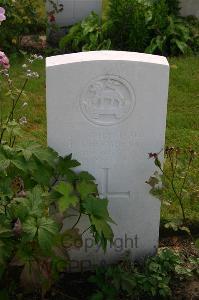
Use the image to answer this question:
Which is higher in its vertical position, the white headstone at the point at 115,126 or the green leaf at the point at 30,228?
the white headstone at the point at 115,126

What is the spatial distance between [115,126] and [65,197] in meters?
0.52

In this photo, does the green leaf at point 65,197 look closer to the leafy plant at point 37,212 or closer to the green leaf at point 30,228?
the leafy plant at point 37,212

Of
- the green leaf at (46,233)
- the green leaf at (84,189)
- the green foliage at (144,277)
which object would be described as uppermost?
the green leaf at (84,189)

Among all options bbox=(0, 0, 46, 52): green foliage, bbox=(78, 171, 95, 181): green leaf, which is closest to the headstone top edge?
bbox=(78, 171, 95, 181): green leaf

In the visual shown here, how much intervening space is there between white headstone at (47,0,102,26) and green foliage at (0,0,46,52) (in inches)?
11.2

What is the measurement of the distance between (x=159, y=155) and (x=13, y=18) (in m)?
4.33

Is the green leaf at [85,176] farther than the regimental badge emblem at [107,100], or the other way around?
the green leaf at [85,176]

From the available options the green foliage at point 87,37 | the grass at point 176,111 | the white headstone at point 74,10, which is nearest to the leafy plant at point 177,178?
the grass at point 176,111

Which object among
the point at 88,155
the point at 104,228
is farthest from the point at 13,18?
the point at 104,228

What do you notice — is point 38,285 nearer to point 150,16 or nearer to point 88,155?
point 88,155

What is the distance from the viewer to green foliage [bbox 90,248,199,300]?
134 inches

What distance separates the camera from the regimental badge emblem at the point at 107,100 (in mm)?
3342

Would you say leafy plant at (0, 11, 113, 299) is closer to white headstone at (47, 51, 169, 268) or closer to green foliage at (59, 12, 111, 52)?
white headstone at (47, 51, 169, 268)

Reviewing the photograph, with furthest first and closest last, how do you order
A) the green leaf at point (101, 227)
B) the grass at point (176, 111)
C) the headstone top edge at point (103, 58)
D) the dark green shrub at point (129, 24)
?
the dark green shrub at point (129, 24), the grass at point (176, 111), the headstone top edge at point (103, 58), the green leaf at point (101, 227)
